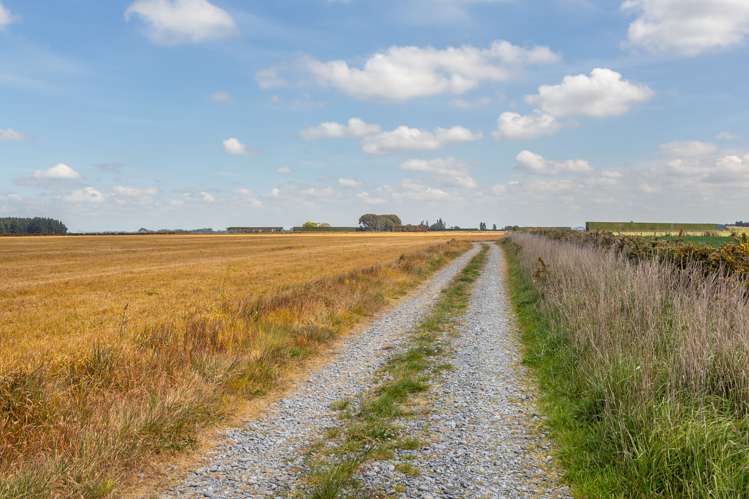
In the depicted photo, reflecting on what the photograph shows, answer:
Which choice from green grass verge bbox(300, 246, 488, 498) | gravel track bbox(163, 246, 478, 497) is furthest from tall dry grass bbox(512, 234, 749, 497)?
gravel track bbox(163, 246, 478, 497)

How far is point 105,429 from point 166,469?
3.04ft

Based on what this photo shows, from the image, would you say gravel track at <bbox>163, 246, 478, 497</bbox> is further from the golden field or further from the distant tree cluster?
the distant tree cluster

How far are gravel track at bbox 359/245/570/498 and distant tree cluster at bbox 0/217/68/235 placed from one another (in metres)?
220

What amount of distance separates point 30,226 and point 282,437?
23753 cm

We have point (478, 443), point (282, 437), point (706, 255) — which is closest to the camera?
point (478, 443)

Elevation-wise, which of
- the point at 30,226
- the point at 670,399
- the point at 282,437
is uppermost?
the point at 30,226

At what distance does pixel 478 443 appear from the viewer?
6.01 m

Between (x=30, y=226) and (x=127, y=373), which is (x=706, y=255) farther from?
(x=30, y=226)

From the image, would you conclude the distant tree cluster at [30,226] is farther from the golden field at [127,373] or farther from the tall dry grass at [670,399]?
the tall dry grass at [670,399]

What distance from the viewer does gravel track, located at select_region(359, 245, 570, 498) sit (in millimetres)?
4945

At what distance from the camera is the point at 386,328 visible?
46.2ft

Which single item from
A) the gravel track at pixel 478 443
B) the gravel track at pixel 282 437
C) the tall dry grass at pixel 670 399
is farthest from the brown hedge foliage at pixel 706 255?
the gravel track at pixel 282 437

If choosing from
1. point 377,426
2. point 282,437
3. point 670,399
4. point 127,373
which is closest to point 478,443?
point 377,426

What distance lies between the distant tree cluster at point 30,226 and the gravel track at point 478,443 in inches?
8681
